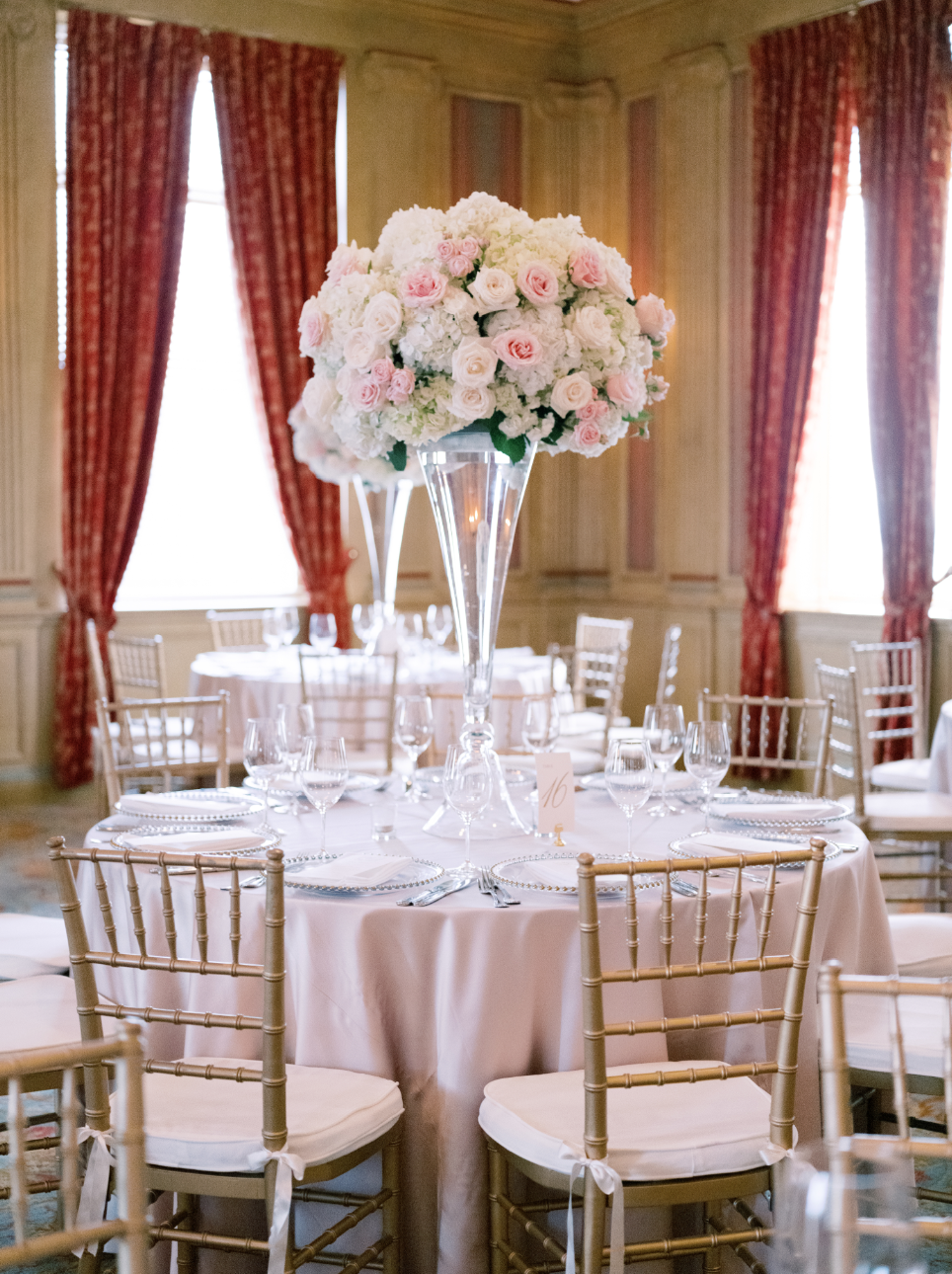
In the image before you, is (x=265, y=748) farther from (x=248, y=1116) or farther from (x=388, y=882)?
(x=248, y=1116)

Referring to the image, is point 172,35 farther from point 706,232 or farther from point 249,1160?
point 249,1160

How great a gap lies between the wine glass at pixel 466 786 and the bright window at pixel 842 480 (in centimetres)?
452

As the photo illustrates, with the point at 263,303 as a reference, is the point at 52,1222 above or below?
below

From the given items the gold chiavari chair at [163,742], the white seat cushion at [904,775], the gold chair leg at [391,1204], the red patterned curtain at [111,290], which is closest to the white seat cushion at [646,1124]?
the gold chair leg at [391,1204]

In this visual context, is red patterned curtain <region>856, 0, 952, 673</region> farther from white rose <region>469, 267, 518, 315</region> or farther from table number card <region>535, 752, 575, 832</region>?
white rose <region>469, 267, 518, 315</region>

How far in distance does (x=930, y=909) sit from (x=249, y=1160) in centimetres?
362

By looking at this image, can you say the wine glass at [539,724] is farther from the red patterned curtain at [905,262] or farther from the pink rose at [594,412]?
the red patterned curtain at [905,262]

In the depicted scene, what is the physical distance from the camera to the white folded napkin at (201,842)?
2502 millimetres

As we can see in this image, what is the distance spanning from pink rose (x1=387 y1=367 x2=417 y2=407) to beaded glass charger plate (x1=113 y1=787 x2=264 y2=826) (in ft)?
2.95

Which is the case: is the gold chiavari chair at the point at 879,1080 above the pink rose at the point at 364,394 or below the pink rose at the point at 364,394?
Answer: below

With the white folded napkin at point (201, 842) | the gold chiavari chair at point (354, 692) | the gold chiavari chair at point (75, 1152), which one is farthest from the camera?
the gold chiavari chair at point (354, 692)

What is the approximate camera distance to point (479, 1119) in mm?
2176

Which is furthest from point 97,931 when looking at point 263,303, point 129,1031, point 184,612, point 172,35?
point 172,35

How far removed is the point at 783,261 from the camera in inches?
269
